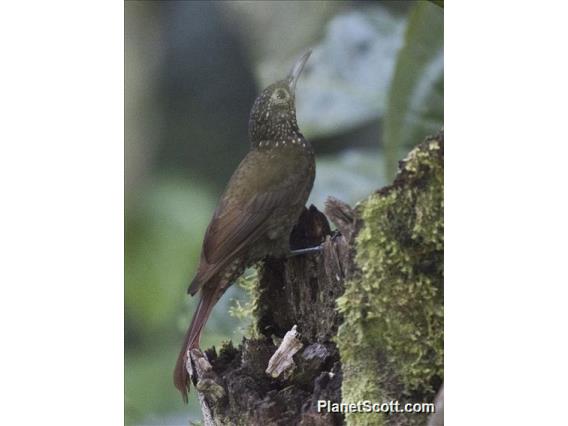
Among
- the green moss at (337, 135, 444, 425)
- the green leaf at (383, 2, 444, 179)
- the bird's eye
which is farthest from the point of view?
the bird's eye

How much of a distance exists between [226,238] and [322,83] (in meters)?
0.50

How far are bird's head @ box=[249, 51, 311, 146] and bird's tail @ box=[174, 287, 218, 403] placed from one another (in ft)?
1.53

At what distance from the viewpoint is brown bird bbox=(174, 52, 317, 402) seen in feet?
7.92

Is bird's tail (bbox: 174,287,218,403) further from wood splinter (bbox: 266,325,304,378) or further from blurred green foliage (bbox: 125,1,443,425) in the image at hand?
wood splinter (bbox: 266,325,304,378)

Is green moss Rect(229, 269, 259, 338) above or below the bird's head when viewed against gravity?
below

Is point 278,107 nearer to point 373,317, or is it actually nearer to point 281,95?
point 281,95

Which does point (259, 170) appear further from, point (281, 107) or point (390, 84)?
point (390, 84)

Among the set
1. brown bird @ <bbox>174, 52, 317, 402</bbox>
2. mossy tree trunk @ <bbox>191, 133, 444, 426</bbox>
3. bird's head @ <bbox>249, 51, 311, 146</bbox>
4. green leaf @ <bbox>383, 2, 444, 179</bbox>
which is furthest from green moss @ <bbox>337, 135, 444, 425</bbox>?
bird's head @ <bbox>249, 51, 311, 146</bbox>

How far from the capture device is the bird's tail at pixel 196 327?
2.46 metres

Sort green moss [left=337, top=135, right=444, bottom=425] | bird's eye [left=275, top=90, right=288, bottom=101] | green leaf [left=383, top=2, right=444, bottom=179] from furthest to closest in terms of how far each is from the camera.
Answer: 1. bird's eye [left=275, top=90, right=288, bottom=101]
2. green leaf [left=383, top=2, right=444, bottom=179]
3. green moss [left=337, top=135, right=444, bottom=425]

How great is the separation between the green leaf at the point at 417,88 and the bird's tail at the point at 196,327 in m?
0.60

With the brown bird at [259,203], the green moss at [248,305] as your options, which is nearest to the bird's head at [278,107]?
the brown bird at [259,203]

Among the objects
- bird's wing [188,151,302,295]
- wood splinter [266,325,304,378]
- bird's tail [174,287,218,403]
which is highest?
bird's wing [188,151,302,295]

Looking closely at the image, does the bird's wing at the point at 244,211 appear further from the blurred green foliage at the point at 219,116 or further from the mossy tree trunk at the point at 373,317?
the mossy tree trunk at the point at 373,317
